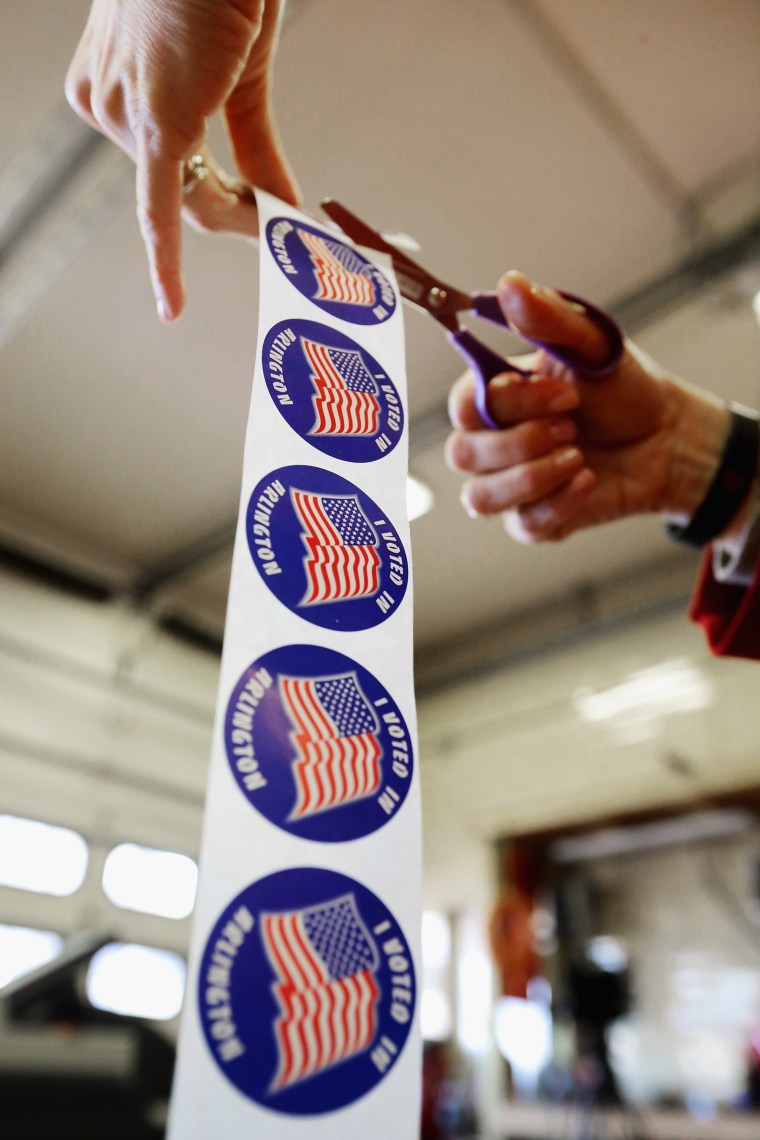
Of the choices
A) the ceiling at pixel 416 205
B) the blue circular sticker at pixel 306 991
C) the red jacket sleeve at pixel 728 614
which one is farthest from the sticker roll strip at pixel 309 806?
the ceiling at pixel 416 205

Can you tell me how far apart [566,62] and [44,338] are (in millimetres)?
2129

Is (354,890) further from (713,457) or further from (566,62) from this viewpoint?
(566,62)

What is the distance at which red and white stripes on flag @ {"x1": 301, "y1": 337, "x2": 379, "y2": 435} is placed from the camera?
0.67 m

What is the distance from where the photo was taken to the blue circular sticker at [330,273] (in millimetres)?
755

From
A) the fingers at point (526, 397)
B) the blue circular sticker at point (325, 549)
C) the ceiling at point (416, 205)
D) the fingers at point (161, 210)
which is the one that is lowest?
the blue circular sticker at point (325, 549)

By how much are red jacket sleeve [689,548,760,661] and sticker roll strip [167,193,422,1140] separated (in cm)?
57

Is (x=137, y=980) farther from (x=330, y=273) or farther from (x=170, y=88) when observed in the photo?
(x=170, y=88)

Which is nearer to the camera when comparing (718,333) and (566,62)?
(566,62)

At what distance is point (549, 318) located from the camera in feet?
3.17

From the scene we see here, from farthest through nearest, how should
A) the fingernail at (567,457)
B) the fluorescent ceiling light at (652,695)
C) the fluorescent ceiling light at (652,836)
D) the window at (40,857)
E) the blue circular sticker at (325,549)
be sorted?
the fluorescent ceiling light at (652,695)
the fluorescent ceiling light at (652,836)
the window at (40,857)
the fingernail at (567,457)
the blue circular sticker at (325,549)

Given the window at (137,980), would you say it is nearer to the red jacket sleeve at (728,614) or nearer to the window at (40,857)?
the window at (40,857)

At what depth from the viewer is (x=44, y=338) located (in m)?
3.27

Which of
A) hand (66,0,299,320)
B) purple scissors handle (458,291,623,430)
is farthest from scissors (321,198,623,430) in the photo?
hand (66,0,299,320)

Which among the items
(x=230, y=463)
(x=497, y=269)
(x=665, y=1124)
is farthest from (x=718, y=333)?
(x=665, y=1124)
